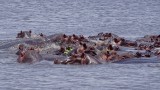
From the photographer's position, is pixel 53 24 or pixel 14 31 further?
pixel 53 24

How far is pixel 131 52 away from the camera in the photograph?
36406 millimetres

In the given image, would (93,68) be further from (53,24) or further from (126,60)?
(53,24)

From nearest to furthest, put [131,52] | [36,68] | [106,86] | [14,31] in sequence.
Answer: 1. [106,86]
2. [36,68]
3. [131,52]
4. [14,31]

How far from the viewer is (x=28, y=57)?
33.8m

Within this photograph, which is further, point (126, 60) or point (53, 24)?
point (53, 24)

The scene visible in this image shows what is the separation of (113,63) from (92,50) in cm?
160

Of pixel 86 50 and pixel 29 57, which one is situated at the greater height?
pixel 86 50

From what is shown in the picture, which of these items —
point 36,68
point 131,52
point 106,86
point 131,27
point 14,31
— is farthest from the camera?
point 131,27

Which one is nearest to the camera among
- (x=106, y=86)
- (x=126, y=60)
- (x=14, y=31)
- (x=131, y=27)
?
(x=106, y=86)

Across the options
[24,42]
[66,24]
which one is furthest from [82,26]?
[24,42]

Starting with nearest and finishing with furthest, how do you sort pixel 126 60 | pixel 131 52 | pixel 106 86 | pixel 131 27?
pixel 106 86, pixel 126 60, pixel 131 52, pixel 131 27

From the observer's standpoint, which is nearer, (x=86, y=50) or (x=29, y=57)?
(x=29, y=57)

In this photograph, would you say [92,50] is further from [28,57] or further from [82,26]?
[82,26]

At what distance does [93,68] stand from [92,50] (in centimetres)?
279
